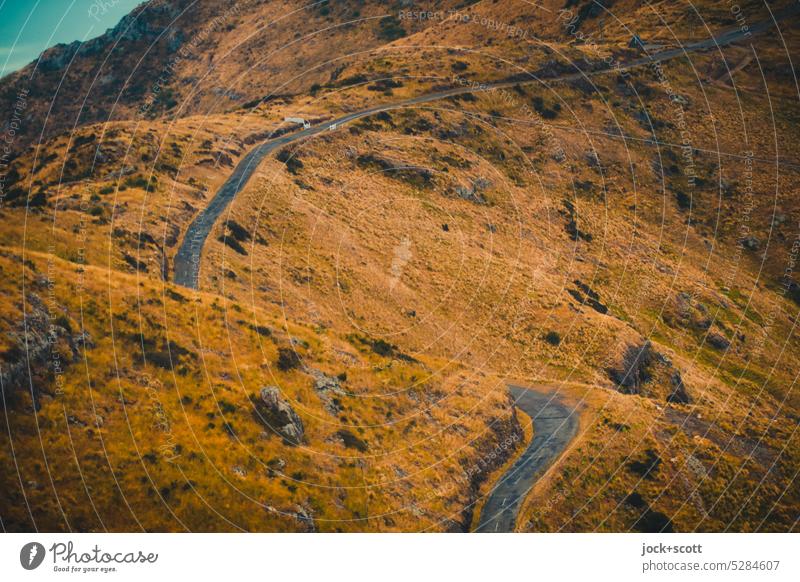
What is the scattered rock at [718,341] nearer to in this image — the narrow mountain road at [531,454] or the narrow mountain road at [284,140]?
the narrow mountain road at [531,454]

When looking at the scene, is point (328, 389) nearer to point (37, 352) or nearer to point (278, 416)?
point (278, 416)

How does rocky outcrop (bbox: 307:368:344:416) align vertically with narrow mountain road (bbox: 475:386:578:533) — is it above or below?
above

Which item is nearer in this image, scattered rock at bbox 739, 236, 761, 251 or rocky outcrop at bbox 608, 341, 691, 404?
rocky outcrop at bbox 608, 341, 691, 404

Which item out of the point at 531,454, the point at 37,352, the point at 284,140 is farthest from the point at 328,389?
the point at 284,140

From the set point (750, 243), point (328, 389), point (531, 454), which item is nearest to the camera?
point (328, 389)
